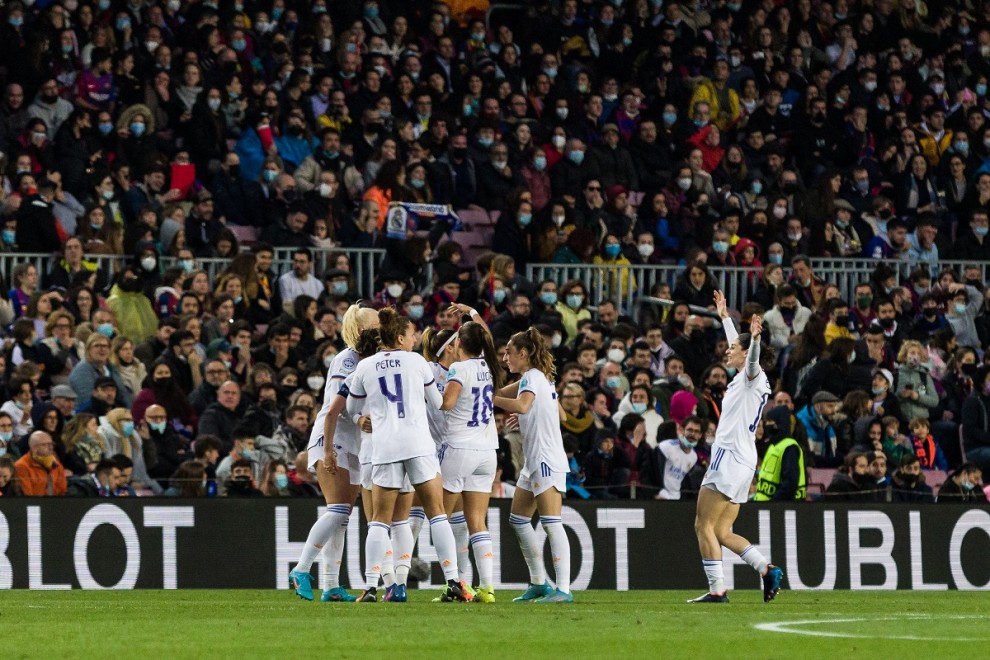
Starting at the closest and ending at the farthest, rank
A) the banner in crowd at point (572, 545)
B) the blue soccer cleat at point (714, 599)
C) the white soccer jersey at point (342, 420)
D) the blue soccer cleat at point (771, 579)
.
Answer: the white soccer jersey at point (342, 420) < the blue soccer cleat at point (771, 579) < the blue soccer cleat at point (714, 599) < the banner in crowd at point (572, 545)

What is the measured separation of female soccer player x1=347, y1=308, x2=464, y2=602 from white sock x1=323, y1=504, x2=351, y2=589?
1.04 feet

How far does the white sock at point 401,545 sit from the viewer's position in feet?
40.8

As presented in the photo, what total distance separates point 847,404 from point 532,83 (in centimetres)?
794

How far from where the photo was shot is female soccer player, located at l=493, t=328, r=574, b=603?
42.5 ft

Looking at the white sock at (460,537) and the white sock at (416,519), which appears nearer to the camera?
the white sock at (460,537)

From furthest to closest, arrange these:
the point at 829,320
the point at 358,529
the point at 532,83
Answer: the point at 532,83
the point at 829,320
the point at 358,529

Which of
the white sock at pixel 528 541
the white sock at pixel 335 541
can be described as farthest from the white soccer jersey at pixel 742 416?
the white sock at pixel 335 541

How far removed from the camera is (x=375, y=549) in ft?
40.1

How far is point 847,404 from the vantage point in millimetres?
18875

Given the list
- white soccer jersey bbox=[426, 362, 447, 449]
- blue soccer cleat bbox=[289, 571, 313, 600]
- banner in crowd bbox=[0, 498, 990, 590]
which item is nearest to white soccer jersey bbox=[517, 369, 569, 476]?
white soccer jersey bbox=[426, 362, 447, 449]

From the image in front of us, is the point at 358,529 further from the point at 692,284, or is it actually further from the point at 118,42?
the point at 118,42

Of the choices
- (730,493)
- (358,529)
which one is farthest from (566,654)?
(358,529)

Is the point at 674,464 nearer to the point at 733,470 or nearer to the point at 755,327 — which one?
the point at 733,470

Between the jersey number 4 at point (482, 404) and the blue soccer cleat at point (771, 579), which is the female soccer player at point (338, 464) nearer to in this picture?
the jersey number 4 at point (482, 404)
